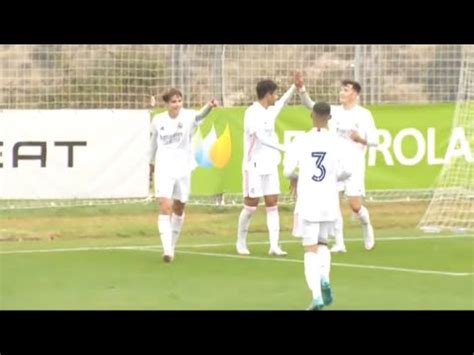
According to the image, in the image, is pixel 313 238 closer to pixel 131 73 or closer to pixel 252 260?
pixel 252 260

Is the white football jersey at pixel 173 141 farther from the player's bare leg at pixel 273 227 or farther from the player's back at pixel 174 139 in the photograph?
the player's bare leg at pixel 273 227

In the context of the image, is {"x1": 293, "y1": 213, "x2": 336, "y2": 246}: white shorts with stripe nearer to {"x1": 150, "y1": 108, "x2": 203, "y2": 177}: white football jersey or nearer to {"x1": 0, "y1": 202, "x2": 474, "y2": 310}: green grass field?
{"x1": 0, "y1": 202, "x2": 474, "y2": 310}: green grass field

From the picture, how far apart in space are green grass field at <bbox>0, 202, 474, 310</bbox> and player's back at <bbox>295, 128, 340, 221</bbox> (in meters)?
0.95

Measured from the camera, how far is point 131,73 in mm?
23141

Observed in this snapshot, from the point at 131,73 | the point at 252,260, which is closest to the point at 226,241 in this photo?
the point at 252,260

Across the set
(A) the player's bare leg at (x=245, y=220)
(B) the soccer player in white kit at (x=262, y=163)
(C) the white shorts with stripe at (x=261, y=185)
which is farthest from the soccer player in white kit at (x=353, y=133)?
(A) the player's bare leg at (x=245, y=220)

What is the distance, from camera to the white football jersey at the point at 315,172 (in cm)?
1175

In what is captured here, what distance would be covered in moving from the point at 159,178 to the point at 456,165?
740 centimetres

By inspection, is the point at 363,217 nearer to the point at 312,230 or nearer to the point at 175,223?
the point at 175,223

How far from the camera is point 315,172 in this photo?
38.6 ft

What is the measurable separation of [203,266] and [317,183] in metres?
3.76

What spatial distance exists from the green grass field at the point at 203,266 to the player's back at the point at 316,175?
95 cm

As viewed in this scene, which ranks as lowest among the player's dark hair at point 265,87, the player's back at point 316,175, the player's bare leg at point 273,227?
the player's bare leg at point 273,227

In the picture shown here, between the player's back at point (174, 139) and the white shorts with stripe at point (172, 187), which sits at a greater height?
the player's back at point (174, 139)
